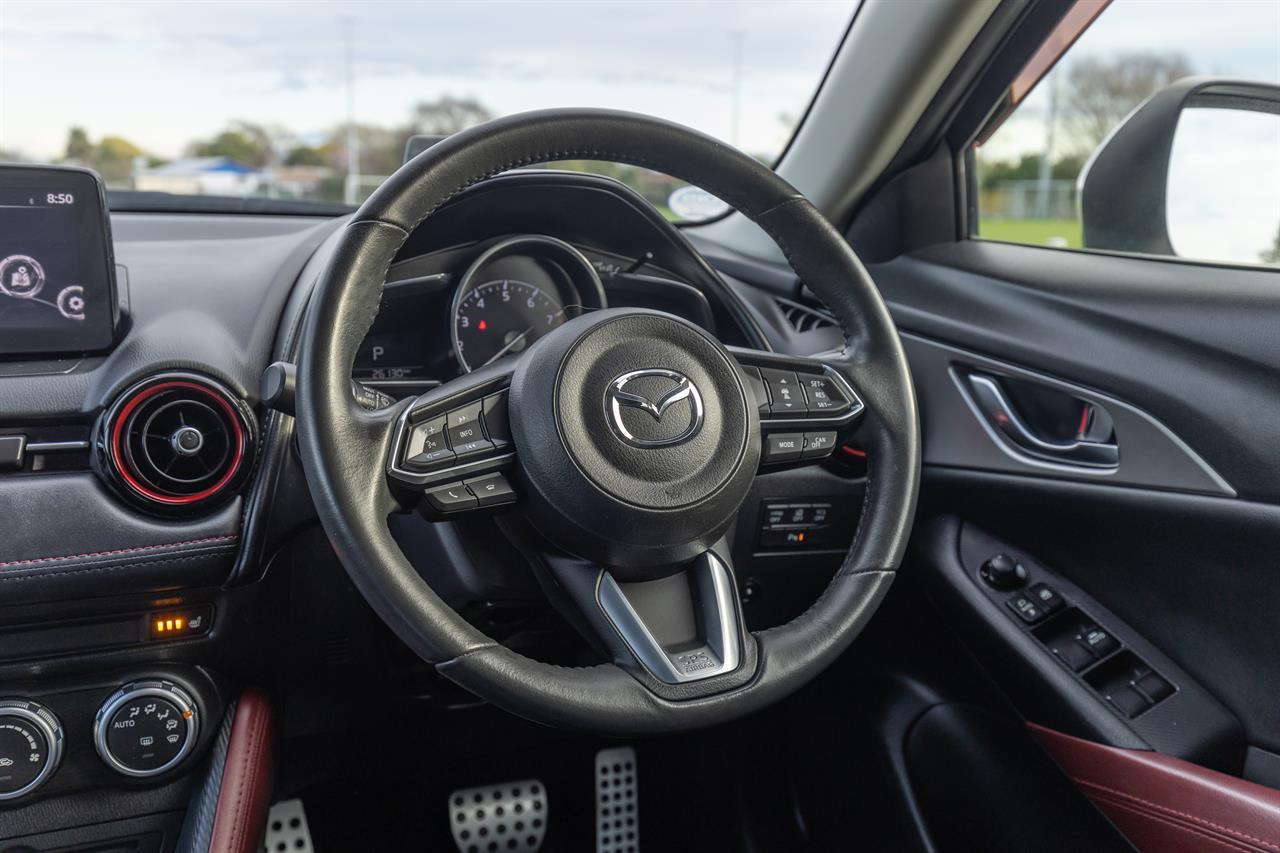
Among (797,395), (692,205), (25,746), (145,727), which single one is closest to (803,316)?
(692,205)

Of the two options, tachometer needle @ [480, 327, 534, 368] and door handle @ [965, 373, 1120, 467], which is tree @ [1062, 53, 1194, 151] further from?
tachometer needle @ [480, 327, 534, 368]

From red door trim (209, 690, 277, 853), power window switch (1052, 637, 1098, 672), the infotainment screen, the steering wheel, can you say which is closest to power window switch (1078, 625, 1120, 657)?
power window switch (1052, 637, 1098, 672)

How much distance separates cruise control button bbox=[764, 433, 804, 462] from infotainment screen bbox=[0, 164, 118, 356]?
96 cm

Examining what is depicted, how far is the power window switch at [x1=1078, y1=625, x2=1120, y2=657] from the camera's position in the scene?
1775 mm

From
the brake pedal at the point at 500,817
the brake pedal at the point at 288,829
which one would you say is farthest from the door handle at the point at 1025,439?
the brake pedal at the point at 288,829

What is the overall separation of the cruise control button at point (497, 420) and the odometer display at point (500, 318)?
50 cm

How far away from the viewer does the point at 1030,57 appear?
Answer: 6.65 ft

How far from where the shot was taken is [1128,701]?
1.73 m

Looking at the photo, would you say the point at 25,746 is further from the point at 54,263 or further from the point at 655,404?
the point at 655,404

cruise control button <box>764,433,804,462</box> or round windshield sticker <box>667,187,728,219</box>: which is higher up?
round windshield sticker <box>667,187,728,219</box>

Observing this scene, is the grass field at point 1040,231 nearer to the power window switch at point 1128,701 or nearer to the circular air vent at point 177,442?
the power window switch at point 1128,701

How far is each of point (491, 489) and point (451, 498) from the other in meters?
0.05

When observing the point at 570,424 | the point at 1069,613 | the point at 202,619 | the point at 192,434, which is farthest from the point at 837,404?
the point at 202,619

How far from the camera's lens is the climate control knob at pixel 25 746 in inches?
62.1
